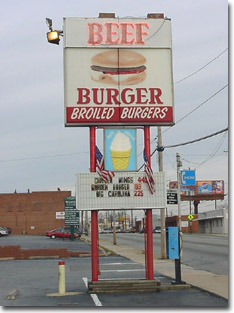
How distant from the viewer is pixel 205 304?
41.5ft

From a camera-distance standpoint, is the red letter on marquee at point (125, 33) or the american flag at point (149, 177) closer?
the american flag at point (149, 177)

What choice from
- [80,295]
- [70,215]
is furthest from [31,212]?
[80,295]

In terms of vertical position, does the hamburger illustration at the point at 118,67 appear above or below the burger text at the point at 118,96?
above

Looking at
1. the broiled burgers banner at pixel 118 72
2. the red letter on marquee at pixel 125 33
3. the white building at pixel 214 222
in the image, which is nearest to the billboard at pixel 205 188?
the white building at pixel 214 222

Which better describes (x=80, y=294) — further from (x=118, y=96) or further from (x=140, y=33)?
(x=140, y=33)

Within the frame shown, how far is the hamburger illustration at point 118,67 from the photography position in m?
15.9

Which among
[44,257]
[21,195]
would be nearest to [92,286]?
[44,257]

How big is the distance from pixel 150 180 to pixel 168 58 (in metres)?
3.65

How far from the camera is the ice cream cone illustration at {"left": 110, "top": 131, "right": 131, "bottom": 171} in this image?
51.5 ft

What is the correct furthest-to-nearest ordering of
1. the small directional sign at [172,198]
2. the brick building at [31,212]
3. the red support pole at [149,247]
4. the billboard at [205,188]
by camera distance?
the billboard at [205,188] → the brick building at [31,212] → the small directional sign at [172,198] → the red support pole at [149,247]

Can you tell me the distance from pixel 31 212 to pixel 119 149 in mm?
70338

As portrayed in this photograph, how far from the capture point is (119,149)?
51.5 feet

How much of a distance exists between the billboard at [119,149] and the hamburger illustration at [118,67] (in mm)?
1446

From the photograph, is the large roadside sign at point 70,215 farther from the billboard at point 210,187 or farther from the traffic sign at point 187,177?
the billboard at point 210,187
